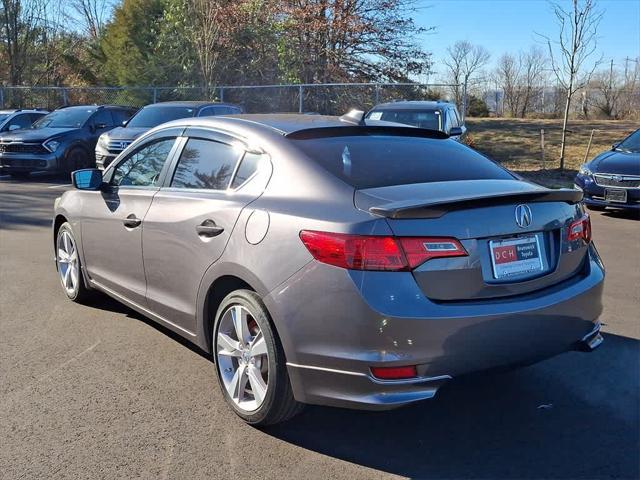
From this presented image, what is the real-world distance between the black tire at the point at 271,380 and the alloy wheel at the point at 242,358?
0.04 meters

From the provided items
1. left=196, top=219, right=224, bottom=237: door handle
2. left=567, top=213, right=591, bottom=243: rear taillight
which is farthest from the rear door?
left=567, top=213, right=591, bottom=243: rear taillight

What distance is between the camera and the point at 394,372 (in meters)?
2.99

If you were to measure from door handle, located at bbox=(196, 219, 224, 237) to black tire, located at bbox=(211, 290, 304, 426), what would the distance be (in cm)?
38

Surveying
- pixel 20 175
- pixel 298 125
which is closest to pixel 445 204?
pixel 298 125

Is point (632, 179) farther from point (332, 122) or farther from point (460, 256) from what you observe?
point (460, 256)

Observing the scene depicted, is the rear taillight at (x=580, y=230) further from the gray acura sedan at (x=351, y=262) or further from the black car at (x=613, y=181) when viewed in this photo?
the black car at (x=613, y=181)

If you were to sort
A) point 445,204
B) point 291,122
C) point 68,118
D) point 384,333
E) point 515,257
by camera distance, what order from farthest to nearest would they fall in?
point 68,118, point 291,122, point 515,257, point 445,204, point 384,333

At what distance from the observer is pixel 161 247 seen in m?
4.23

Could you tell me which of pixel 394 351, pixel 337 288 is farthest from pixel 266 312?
pixel 394 351

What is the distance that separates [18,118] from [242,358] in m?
16.2

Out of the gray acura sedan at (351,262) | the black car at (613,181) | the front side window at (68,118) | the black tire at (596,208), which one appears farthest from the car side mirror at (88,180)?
the front side window at (68,118)

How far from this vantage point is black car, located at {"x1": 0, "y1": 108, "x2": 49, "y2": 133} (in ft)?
55.6

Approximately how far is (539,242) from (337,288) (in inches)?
44.7

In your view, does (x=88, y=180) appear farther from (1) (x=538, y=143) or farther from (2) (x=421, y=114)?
(1) (x=538, y=143)
